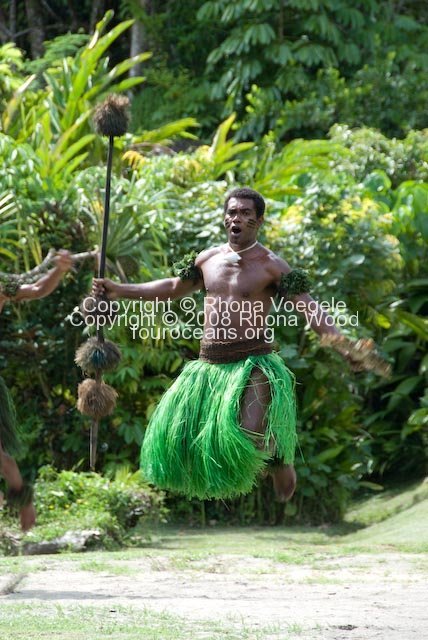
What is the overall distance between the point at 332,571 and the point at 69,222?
11.8 feet

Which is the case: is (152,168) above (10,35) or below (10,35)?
below

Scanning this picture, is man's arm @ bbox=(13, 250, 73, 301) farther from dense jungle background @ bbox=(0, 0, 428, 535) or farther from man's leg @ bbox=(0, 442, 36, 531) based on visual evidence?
dense jungle background @ bbox=(0, 0, 428, 535)

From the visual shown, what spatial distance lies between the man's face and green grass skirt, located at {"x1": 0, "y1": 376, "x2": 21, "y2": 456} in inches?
51.3

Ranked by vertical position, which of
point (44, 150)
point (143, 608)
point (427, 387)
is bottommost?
point (143, 608)

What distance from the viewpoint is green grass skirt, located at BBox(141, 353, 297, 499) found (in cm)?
560

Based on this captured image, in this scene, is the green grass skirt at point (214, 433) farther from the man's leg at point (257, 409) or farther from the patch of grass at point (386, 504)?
the patch of grass at point (386, 504)

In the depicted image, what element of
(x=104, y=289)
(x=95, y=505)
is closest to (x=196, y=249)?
(x=95, y=505)

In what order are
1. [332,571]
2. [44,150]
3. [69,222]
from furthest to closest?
1. [44,150]
2. [69,222]
3. [332,571]

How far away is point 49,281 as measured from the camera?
6.01 meters

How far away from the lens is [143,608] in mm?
5500

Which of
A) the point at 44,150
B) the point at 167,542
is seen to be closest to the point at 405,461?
the point at 167,542

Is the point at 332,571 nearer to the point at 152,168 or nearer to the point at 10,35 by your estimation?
the point at 152,168

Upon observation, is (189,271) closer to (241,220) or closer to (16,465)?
(241,220)

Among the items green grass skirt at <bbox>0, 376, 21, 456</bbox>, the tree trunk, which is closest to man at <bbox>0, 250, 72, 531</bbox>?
green grass skirt at <bbox>0, 376, 21, 456</bbox>
